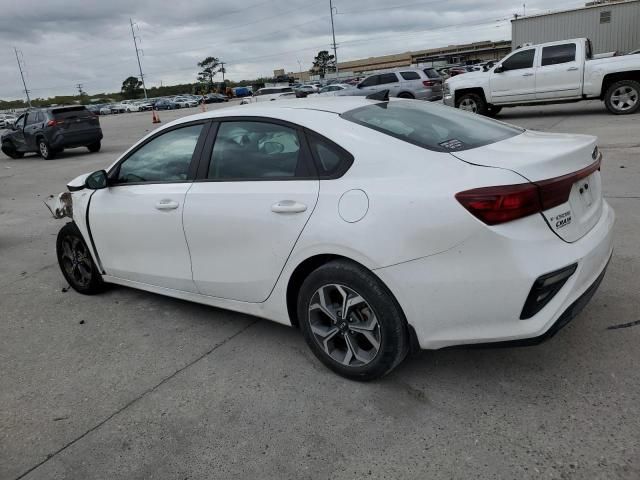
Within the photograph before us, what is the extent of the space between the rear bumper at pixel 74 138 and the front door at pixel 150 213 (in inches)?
557

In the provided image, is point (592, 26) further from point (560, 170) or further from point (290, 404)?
point (290, 404)

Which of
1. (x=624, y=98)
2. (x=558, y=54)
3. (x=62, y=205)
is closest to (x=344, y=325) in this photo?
(x=62, y=205)

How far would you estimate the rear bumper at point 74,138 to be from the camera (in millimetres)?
16719

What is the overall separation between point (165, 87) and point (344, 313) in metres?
134

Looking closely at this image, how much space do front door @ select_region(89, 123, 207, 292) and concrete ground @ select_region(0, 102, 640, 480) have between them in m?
0.45

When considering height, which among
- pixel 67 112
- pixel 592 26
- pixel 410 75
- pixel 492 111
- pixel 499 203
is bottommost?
pixel 492 111

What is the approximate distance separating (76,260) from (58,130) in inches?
547

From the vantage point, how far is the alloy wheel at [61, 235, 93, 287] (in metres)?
4.66

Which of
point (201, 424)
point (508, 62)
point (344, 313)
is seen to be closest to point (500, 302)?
point (344, 313)

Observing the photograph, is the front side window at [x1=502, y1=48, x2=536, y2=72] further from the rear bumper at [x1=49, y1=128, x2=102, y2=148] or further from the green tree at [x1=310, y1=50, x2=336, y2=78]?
the green tree at [x1=310, y1=50, x2=336, y2=78]

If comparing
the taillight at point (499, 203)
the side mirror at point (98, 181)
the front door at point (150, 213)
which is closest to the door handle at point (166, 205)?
the front door at point (150, 213)

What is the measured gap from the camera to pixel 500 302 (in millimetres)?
2451

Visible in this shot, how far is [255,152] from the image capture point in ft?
11.0

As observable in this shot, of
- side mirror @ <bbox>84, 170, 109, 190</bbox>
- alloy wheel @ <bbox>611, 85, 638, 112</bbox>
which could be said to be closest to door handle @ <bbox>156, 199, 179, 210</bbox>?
side mirror @ <bbox>84, 170, 109, 190</bbox>
